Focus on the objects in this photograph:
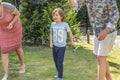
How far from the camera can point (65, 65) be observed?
6883mm

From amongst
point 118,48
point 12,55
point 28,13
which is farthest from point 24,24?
point 118,48

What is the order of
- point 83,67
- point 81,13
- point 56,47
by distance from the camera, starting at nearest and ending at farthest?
point 56,47
point 83,67
point 81,13

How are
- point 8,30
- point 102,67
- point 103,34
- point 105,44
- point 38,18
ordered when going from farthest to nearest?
point 38,18 → point 8,30 → point 102,67 → point 105,44 → point 103,34

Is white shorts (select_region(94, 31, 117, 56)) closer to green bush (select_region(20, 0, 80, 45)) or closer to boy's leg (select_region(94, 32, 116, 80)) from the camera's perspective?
boy's leg (select_region(94, 32, 116, 80))

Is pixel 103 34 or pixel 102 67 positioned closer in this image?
pixel 103 34

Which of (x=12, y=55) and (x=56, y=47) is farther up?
(x=56, y=47)

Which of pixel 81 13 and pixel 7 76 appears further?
pixel 81 13

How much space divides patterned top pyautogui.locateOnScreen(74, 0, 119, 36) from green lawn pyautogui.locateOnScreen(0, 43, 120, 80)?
1579mm

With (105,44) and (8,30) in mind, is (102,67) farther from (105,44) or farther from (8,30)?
(8,30)

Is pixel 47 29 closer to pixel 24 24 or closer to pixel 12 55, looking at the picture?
pixel 24 24

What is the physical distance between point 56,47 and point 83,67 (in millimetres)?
1489

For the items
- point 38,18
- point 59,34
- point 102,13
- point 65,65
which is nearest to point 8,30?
point 59,34

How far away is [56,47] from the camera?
540 cm

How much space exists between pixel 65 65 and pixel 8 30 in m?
1.82
